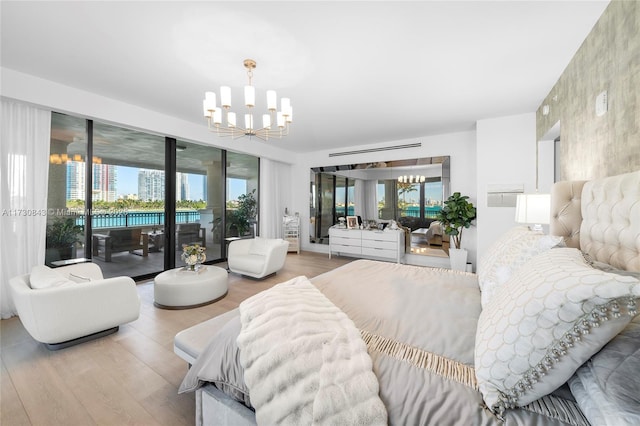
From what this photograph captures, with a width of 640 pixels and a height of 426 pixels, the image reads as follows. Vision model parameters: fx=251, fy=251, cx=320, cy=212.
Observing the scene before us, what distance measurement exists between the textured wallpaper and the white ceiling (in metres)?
0.22

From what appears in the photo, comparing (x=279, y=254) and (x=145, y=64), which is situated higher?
(x=145, y=64)

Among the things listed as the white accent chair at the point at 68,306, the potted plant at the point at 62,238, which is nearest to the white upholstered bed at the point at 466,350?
the white accent chair at the point at 68,306

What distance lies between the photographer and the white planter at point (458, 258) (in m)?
4.45

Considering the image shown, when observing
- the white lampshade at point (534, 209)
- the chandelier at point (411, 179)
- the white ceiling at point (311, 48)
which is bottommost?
the white lampshade at point (534, 209)

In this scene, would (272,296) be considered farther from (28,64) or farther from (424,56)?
(28,64)

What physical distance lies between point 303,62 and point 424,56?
3.79ft

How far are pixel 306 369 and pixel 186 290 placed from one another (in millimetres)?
2480

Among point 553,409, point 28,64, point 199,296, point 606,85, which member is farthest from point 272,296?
point 28,64

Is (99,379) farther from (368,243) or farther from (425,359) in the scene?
(368,243)

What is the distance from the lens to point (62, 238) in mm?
3312

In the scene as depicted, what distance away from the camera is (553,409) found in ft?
2.54

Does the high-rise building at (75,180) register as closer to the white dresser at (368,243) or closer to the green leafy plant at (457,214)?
the white dresser at (368,243)

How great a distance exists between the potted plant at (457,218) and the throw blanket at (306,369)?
402 cm

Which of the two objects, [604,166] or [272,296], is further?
[604,166]
